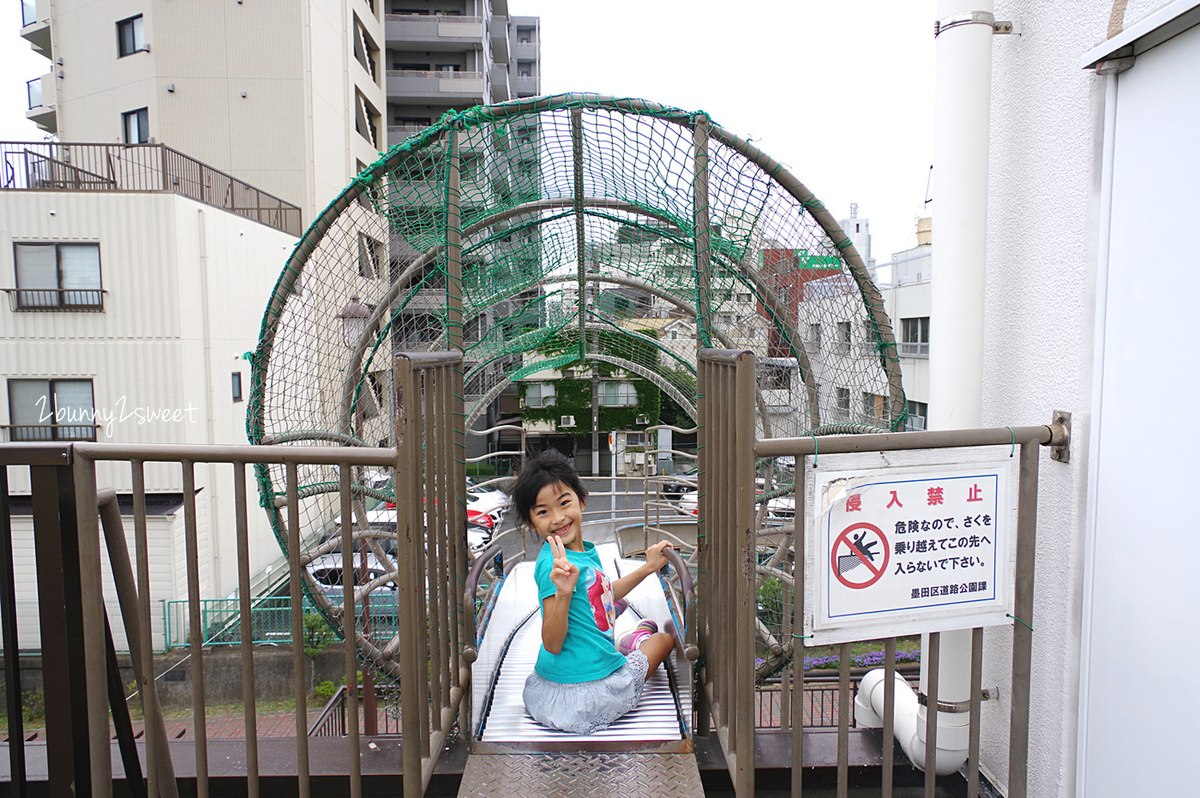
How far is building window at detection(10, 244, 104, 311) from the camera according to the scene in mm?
13102

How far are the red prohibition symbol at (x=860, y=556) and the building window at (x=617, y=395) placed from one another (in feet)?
80.6

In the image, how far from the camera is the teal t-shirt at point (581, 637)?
285 centimetres

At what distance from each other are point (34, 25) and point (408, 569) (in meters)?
26.9

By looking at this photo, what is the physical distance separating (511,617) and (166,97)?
64.9ft

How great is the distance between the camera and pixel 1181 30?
186cm

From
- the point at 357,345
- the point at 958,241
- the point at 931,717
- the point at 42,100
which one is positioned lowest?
the point at 931,717

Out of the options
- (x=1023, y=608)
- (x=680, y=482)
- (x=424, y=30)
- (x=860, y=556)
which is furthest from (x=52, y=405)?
(x=424, y=30)

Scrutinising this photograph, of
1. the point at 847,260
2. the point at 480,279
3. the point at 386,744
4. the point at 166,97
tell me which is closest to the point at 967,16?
the point at 847,260

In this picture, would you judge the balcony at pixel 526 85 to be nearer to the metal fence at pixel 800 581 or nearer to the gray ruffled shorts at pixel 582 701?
the gray ruffled shorts at pixel 582 701

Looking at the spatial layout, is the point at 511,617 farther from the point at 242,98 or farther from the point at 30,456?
the point at 242,98

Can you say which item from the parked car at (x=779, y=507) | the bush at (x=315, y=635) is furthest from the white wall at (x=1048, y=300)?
the bush at (x=315, y=635)

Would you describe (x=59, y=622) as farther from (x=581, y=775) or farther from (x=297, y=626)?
(x=581, y=775)

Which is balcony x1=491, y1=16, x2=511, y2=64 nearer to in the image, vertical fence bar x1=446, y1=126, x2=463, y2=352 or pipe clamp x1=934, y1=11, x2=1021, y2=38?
vertical fence bar x1=446, y1=126, x2=463, y2=352

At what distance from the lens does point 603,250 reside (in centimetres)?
598
